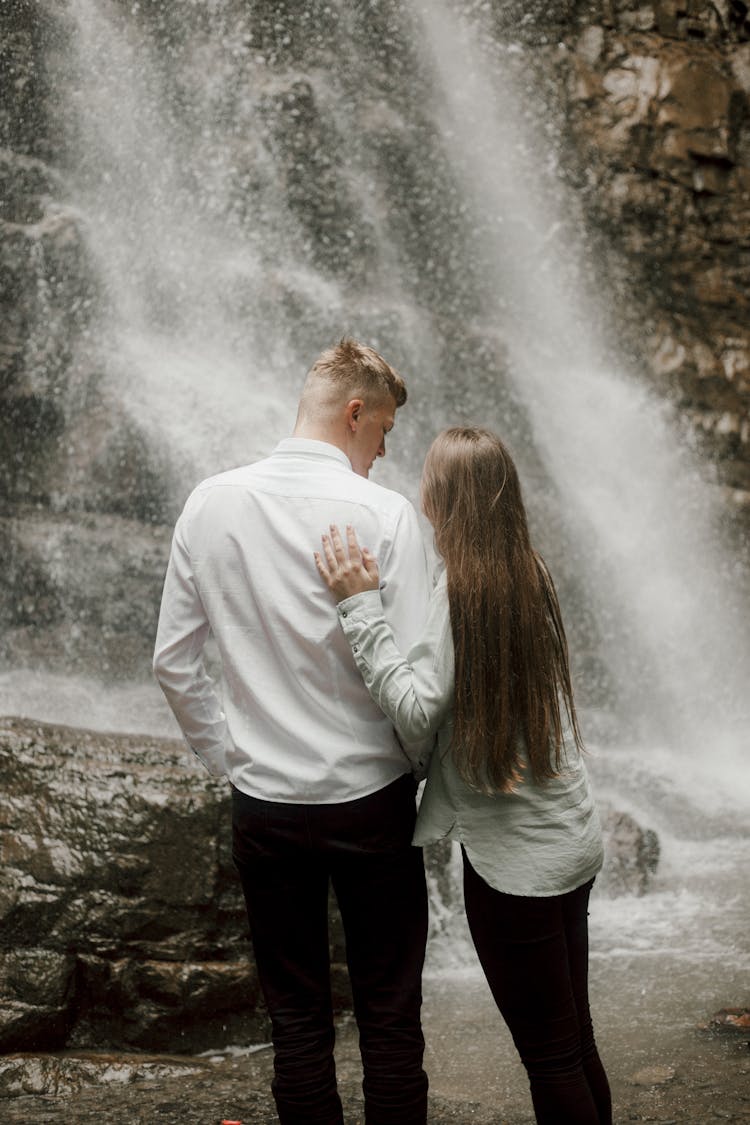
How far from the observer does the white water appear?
8.89m

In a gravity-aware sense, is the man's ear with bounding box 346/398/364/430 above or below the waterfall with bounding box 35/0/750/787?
below

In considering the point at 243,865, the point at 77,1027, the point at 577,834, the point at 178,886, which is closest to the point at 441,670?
the point at 577,834

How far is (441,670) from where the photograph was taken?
2.21m

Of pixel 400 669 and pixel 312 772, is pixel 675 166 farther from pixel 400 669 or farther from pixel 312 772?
pixel 312 772

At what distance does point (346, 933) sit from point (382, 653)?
0.59 metres

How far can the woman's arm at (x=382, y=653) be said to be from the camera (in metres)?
2.16

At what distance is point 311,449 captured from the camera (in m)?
2.34

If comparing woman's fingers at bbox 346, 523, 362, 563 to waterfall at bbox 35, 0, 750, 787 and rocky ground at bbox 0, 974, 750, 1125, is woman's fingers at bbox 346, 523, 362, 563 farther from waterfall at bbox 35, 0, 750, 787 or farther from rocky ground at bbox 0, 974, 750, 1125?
waterfall at bbox 35, 0, 750, 787

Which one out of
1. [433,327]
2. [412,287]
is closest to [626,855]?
[433,327]

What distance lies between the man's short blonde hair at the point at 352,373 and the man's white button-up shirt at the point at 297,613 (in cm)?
15

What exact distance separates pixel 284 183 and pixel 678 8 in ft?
13.9

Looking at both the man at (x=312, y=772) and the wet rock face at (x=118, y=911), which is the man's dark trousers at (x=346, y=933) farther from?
the wet rock face at (x=118, y=911)

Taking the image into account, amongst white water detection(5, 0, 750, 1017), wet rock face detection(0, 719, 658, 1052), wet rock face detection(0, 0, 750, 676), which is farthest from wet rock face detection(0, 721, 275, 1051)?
wet rock face detection(0, 0, 750, 676)

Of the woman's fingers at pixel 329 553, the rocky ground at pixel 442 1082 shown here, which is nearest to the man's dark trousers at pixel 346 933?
the woman's fingers at pixel 329 553
